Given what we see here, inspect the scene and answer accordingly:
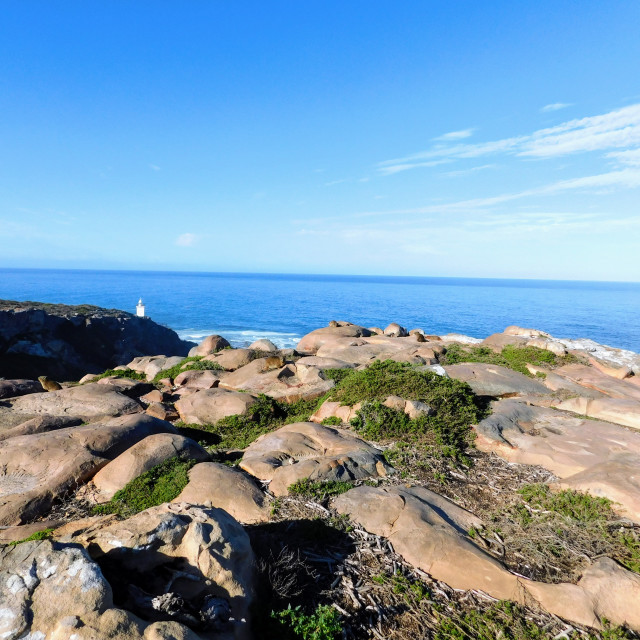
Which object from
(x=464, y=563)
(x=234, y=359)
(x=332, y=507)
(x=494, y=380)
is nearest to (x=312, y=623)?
(x=464, y=563)

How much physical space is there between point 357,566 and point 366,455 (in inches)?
149

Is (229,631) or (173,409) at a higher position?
(229,631)

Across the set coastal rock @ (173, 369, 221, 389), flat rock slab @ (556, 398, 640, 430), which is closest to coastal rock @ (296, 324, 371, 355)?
coastal rock @ (173, 369, 221, 389)

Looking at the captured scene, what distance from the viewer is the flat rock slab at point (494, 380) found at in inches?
616

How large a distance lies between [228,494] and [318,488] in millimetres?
1988

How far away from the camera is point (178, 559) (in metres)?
5.78

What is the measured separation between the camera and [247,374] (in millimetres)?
19625

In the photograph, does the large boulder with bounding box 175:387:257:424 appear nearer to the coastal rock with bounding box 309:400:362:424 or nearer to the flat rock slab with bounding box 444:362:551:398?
the coastal rock with bounding box 309:400:362:424

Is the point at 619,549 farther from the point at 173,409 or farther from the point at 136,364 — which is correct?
the point at 136,364

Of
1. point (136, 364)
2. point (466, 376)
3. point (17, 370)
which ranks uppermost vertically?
point (466, 376)

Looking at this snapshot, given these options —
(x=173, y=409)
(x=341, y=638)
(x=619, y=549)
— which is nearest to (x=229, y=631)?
(x=341, y=638)

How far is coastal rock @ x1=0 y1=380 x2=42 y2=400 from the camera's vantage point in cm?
1605

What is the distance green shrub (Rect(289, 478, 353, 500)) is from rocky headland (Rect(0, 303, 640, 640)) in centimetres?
5

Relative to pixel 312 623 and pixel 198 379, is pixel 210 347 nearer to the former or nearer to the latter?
pixel 198 379
